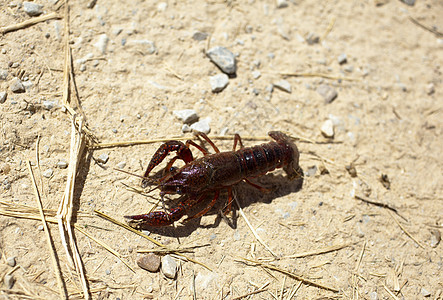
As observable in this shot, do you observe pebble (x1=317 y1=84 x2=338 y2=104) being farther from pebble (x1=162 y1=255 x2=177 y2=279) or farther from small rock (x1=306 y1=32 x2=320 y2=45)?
pebble (x1=162 y1=255 x2=177 y2=279)

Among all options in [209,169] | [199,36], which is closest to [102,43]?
[199,36]

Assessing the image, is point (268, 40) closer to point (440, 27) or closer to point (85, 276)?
point (440, 27)

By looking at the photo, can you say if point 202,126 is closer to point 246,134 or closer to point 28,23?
point 246,134

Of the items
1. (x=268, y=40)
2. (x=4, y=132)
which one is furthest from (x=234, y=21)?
(x=4, y=132)

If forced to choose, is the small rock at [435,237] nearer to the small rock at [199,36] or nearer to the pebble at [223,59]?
the pebble at [223,59]

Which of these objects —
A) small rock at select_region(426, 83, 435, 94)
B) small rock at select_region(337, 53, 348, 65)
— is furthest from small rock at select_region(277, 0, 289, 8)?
small rock at select_region(426, 83, 435, 94)
